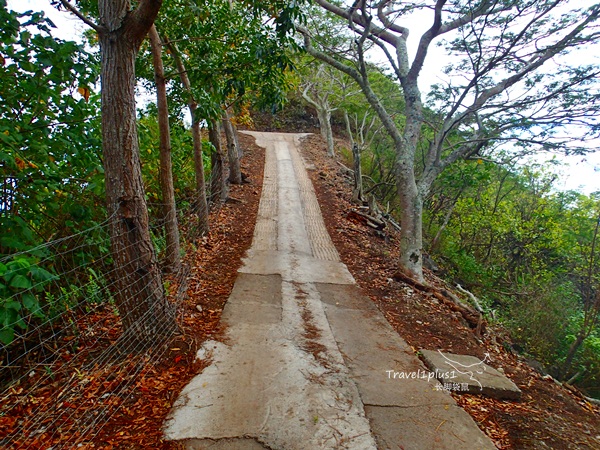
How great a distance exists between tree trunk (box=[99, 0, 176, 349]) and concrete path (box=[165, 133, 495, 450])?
33.6 inches

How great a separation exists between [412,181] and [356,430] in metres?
4.83

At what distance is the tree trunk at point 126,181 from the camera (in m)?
2.88

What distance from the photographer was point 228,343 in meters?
3.91

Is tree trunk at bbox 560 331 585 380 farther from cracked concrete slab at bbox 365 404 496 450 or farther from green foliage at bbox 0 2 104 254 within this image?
green foliage at bbox 0 2 104 254

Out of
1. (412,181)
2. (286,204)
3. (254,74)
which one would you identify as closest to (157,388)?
(254,74)

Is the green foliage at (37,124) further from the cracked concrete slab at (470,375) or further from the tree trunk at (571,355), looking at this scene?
the tree trunk at (571,355)

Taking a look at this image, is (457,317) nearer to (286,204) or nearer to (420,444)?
(420,444)

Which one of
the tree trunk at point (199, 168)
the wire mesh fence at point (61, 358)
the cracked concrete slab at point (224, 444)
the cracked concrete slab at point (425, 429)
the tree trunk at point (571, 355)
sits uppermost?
the tree trunk at point (199, 168)

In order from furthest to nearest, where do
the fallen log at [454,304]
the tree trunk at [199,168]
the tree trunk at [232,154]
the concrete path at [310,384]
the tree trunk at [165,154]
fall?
the tree trunk at [232,154] < the tree trunk at [199,168] < the fallen log at [454,304] < the tree trunk at [165,154] < the concrete path at [310,384]

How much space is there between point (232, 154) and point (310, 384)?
895 cm

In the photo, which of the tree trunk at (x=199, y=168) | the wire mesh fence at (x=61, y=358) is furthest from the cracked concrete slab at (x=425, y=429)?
the tree trunk at (x=199, y=168)

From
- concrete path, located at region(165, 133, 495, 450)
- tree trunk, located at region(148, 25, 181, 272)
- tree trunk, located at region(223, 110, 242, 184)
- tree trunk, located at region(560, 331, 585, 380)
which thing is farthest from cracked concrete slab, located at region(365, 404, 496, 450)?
tree trunk, located at region(223, 110, 242, 184)

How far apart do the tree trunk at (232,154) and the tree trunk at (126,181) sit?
6785mm

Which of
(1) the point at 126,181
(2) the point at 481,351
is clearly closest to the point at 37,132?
(1) the point at 126,181
